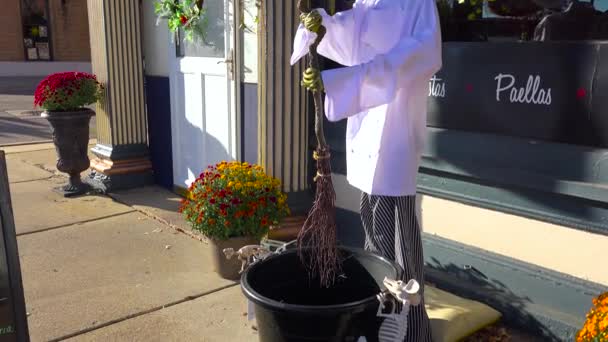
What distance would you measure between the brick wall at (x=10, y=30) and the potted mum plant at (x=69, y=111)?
19.5m

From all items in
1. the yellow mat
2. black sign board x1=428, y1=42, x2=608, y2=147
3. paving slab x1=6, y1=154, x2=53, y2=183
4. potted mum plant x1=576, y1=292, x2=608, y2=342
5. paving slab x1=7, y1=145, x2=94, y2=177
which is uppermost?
black sign board x1=428, y1=42, x2=608, y2=147

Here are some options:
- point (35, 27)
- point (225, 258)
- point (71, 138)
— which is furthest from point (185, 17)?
point (35, 27)

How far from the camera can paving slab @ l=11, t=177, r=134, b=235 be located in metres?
4.88

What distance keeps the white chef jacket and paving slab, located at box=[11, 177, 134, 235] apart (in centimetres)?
338

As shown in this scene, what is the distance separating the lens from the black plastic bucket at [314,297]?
1.62 m

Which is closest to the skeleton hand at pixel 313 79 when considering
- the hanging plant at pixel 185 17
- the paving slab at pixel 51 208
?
the hanging plant at pixel 185 17

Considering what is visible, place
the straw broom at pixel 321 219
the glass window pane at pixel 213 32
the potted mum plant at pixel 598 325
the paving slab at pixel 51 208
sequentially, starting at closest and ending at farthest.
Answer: the straw broom at pixel 321 219 → the potted mum plant at pixel 598 325 → the glass window pane at pixel 213 32 → the paving slab at pixel 51 208

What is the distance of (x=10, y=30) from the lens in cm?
2216

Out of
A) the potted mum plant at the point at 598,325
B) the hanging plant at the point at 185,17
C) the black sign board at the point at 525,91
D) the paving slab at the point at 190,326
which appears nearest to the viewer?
the potted mum plant at the point at 598,325

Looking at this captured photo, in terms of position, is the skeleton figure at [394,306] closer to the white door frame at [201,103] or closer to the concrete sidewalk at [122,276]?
the concrete sidewalk at [122,276]

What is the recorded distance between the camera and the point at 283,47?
379 centimetres

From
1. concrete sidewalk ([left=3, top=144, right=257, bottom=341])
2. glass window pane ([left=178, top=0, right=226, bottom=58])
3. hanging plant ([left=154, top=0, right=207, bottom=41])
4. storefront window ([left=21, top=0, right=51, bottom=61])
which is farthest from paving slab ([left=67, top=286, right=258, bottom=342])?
storefront window ([left=21, top=0, right=51, bottom=61])

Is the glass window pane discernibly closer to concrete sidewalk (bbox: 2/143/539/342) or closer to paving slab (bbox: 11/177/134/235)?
concrete sidewalk (bbox: 2/143/539/342)

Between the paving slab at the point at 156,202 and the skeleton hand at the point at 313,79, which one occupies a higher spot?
the skeleton hand at the point at 313,79
